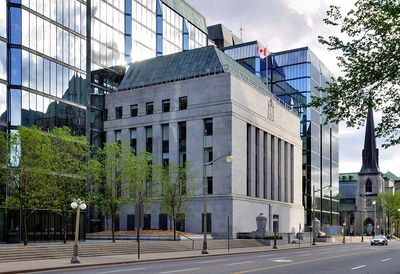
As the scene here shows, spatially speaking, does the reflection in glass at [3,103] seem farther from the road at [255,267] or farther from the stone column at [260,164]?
the stone column at [260,164]

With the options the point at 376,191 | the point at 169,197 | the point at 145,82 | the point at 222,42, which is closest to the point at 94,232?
the point at 169,197

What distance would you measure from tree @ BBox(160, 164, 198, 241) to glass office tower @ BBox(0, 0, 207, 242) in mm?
11412

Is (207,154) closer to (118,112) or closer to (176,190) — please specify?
(176,190)

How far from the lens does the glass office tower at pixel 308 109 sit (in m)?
115

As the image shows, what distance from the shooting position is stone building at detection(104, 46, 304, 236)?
7075 cm

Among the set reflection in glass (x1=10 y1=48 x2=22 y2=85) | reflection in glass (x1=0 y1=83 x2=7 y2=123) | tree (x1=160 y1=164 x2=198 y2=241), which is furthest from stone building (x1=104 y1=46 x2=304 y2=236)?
reflection in glass (x1=0 y1=83 x2=7 y2=123)

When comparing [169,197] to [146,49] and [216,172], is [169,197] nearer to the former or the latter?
[216,172]

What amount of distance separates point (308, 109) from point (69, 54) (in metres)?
63.6

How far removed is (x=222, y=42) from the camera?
122 metres

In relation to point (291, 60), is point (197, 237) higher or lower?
lower

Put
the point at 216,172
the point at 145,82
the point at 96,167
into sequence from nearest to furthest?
the point at 96,167, the point at 216,172, the point at 145,82

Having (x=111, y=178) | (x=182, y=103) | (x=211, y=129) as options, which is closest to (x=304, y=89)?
(x=182, y=103)

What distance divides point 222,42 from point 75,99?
63.7 metres

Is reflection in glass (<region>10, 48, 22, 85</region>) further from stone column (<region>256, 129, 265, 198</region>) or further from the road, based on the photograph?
stone column (<region>256, 129, 265, 198</region>)
